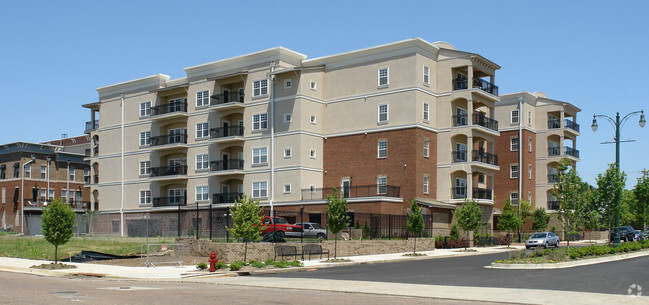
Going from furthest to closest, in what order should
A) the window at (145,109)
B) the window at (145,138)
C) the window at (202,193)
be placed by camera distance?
the window at (145,109) → the window at (145,138) → the window at (202,193)

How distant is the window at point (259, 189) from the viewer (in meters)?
59.3

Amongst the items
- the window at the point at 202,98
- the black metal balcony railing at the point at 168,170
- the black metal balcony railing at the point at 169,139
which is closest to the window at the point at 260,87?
the window at the point at 202,98

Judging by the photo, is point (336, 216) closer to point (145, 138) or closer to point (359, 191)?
point (359, 191)

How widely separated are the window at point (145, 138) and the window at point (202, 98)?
783 centimetres

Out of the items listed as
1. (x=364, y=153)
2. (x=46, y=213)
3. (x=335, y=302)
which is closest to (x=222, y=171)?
(x=364, y=153)

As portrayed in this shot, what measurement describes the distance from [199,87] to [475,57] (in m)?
27.2

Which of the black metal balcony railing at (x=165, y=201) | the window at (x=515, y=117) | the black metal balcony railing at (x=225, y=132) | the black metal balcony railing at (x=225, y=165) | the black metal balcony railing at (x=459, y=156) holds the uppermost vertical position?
the window at (x=515, y=117)

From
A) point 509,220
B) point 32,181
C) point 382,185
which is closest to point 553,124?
point 509,220

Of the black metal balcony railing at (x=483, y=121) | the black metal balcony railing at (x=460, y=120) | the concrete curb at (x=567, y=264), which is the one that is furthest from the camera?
the black metal balcony railing at (x=483, y=121)

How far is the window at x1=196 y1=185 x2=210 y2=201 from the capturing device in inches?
2500

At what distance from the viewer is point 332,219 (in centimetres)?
3747

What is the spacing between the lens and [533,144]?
7625cm

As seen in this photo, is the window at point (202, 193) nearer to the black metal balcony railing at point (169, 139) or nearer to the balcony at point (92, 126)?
the black metal balcony railing at point (169, 139)

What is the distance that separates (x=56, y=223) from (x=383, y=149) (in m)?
31.0
